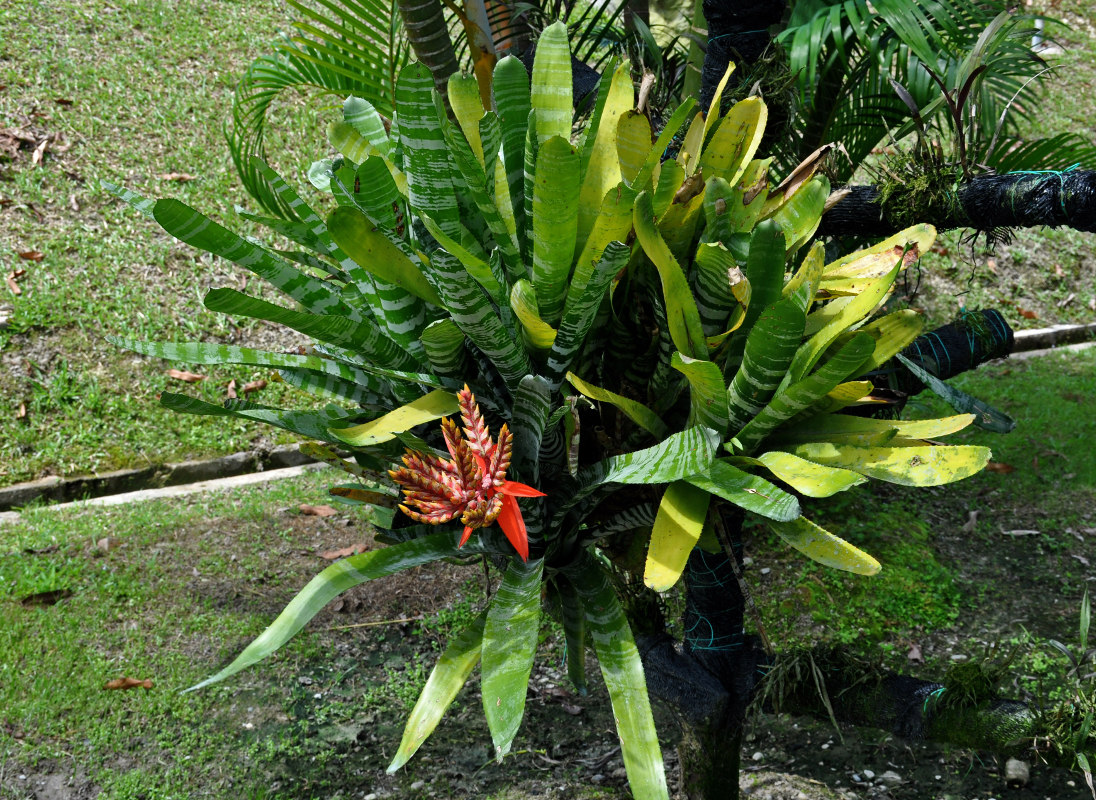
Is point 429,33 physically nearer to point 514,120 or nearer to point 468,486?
point 514,120

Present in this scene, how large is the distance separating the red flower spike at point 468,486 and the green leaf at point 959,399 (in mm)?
822

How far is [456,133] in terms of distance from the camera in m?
1.12

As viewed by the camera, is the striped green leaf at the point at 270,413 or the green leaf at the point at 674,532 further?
the striped green leaf at the point at 270,413

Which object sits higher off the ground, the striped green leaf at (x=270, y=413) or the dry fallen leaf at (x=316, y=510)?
the striped green leaf at (x=270, y=413)

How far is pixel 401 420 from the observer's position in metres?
1.13

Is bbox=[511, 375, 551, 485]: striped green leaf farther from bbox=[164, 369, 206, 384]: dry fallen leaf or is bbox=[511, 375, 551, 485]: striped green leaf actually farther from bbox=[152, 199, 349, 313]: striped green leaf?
bbox=[164, 369, 206, 384]: dry fallen leaf

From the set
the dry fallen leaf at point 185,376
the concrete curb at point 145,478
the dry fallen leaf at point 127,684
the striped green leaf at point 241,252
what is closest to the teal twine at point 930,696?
the striped green leaf at point 241,252

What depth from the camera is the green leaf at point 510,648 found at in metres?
1.02

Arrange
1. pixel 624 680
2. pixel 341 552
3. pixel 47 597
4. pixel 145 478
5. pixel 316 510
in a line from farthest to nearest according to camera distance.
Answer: pixel 145 478 → pixel 316 510 → pixel 341 552 → pixel 47 597 → pixel 624 680

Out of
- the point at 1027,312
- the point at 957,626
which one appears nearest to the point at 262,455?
the point at 957,626

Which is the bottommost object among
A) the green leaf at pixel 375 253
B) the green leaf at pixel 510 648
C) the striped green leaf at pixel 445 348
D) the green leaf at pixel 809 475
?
the green leaf at pixel 510 648

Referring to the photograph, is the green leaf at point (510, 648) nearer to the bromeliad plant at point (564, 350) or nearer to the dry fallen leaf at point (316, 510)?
the bromeliad plant at point (564, 350)

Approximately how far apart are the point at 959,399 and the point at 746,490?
85 cm

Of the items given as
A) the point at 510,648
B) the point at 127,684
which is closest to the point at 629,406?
the point at 510,648
